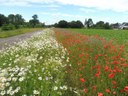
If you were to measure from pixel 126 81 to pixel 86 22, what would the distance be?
128350mm

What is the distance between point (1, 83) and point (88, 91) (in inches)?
65.2

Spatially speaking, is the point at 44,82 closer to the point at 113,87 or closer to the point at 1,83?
the point at 1,83

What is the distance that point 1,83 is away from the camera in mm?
5262

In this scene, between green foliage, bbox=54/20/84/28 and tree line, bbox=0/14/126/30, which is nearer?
tree line, bbox=0/14/126/30

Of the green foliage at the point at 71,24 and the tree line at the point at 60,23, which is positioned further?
the green foliage at the point at 71,24

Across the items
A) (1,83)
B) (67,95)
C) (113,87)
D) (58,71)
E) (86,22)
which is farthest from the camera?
(86,22)

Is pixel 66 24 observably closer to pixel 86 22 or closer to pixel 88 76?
pixel 86 22

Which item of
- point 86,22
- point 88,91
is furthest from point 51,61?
point 86,22

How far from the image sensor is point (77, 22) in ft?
388

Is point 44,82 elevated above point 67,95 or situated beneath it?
elevated above

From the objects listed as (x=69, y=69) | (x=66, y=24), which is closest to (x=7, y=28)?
(x=66, y=24)

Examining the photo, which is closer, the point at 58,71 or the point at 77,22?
the point at 58,71

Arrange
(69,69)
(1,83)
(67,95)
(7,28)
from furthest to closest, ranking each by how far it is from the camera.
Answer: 1. (7,28)
2. (69,69)
3. (67,95)
4. (1,83)

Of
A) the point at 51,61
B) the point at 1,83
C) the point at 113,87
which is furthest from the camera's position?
the point at 51,61
